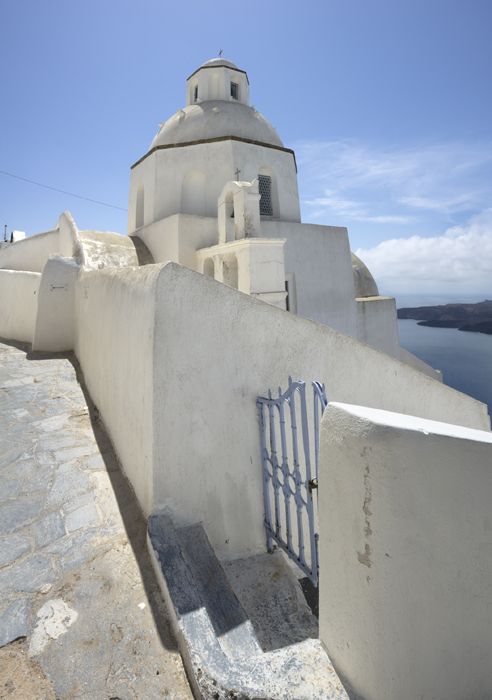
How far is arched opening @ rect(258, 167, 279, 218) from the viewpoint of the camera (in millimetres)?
11750

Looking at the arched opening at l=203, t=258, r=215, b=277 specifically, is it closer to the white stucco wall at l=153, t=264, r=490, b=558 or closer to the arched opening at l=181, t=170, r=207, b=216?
the arched opening at l=181, t=170, r=207, b=216

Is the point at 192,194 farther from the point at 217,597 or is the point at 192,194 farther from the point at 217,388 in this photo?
the point at 217,597

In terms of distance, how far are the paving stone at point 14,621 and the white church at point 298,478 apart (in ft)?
1.88

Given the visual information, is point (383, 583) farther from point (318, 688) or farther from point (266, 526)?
point (266, 526)

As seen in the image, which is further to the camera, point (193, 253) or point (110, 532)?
point (193, 253)

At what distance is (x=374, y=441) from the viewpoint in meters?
0.97

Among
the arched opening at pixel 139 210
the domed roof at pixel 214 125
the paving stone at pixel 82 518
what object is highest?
the domed roof at pixel 214 125

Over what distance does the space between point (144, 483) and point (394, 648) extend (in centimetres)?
156

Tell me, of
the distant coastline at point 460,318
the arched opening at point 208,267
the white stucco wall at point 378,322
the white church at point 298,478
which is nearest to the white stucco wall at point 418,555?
the white church at point 298,478

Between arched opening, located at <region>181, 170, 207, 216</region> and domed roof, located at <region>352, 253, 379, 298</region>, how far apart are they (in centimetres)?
687

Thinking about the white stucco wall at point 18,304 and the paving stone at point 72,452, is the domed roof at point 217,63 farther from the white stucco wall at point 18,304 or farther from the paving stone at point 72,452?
the paving stone at point 72,452

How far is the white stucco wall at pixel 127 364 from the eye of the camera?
210 cm

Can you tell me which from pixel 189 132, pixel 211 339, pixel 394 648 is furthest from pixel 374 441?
pixel 189 132

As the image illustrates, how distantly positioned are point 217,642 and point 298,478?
903 millimetres
